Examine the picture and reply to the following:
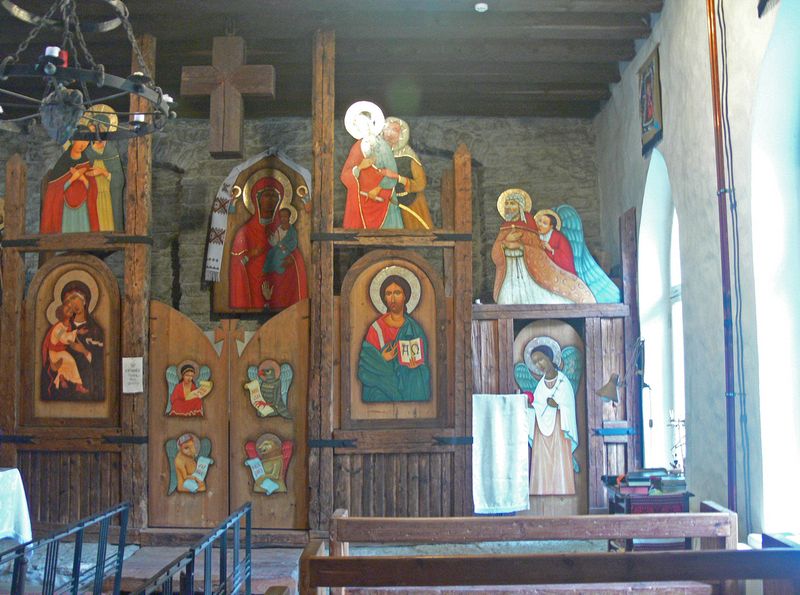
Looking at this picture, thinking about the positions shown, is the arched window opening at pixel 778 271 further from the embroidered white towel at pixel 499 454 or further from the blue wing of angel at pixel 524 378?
the blue wing of angel at pixel 524 378

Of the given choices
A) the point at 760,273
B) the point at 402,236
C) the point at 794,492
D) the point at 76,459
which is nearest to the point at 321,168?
the point at 402,236

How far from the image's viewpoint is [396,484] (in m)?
7.21

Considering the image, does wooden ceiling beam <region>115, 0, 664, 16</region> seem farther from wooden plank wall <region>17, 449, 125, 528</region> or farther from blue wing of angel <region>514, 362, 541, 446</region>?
wooden plank wall <region>17, 449, 125, 528</region>

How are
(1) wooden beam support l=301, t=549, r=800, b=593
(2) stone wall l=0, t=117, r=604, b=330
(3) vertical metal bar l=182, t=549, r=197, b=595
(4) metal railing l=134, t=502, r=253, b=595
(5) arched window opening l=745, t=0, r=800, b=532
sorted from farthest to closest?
(2) stone wall l=0, t=117, r=604, b=330 < (5) arched window opening l=745, t=0, r=800, b=532 < (3) vertical metal bar l=182, t=549, r=197, b=595 < (4) metal railing l=134, t=502, r=253, b=595 < (1) wooden beam support l=301, t=549, r=800, b=593

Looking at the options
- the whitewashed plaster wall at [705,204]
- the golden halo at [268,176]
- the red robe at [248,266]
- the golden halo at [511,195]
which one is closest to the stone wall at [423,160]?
the golden halo at [268,176]

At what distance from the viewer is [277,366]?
7262 millimetres

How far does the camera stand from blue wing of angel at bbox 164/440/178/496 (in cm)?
721

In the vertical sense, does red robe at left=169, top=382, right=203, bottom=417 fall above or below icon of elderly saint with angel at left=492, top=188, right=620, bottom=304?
below

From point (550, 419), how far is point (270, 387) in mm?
2779

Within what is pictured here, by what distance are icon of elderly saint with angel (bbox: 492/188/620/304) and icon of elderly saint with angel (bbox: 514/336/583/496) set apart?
52cm

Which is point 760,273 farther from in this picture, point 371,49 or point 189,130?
point 189,130

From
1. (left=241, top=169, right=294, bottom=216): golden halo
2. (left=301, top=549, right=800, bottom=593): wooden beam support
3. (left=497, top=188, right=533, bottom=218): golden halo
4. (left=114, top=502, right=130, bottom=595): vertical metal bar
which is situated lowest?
(left=114, top=502, right=130, bottom=595): vertical metal bar

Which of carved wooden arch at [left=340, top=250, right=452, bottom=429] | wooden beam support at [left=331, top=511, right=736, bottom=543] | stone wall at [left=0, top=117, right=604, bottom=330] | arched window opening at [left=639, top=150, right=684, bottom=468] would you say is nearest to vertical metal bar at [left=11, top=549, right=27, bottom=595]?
wooden beam support at [left=331, top=511, right=736, bottom=543]

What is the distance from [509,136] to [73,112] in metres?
6.96
